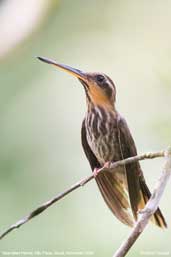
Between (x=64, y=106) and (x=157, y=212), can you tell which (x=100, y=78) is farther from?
(x=157, y=212)

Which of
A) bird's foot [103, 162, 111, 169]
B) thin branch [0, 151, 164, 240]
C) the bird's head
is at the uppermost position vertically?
the bird's head

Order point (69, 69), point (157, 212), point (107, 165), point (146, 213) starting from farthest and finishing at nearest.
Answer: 1. point (107, 165)
2. point (69, 69)
3. point (157, 212)
4. point (146, 213)

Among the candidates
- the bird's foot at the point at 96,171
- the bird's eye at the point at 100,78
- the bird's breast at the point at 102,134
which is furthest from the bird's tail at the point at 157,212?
the bird's eye at the point at 100,78

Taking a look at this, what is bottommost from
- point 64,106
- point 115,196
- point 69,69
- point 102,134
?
point 115,196

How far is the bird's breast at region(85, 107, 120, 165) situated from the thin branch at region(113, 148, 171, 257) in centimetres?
50

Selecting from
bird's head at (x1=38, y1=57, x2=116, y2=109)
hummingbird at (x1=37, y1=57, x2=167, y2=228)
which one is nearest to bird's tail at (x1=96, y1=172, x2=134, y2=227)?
hummingbird at (x1=37, y1=57, x2=167, y2=228)

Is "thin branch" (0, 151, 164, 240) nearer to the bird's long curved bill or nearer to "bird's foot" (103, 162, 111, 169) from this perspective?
"bird's foot" (103, 162, 111, 169)

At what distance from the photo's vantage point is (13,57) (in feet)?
6.45

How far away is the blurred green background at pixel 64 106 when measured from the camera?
1611 millimetres

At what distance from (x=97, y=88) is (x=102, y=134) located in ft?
0.51

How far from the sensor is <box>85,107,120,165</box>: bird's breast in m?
1.82

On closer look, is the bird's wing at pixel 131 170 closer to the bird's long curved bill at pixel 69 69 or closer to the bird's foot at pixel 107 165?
the bird's foot at pixel 107 165

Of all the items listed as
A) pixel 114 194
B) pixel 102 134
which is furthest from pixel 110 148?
pixel 114 194

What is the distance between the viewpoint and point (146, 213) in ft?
4.29
